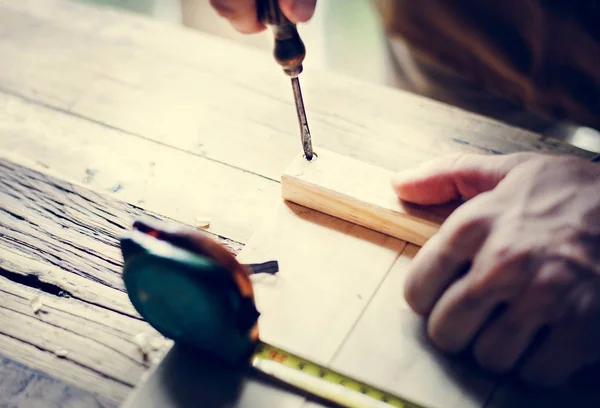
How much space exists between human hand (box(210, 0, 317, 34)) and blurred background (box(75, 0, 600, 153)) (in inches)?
40.2

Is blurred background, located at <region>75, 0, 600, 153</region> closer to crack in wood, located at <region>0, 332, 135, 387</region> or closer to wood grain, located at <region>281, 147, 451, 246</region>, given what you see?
wood grain, located at <region>281, 147, 451, 246</region>

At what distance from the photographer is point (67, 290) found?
2.81 feet

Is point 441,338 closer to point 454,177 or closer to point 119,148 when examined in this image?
point 454,177

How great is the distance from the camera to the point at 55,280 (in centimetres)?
87

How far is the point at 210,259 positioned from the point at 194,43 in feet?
2.42

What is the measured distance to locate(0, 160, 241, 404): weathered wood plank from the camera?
0.78 metres

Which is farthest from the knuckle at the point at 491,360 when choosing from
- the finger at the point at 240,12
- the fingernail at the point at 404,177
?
the finger at the point at 240,12

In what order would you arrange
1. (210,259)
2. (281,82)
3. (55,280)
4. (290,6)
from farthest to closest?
1. (281,82)
2. (55,280)
3. (290,6)
4. (210,259)

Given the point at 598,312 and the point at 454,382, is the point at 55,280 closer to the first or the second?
the point at 454,382

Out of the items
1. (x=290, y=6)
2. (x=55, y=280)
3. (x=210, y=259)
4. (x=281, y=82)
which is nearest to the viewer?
(x=210, y=259)

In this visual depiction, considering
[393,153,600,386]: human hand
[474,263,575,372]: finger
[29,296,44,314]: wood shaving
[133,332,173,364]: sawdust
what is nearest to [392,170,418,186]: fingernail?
[393,153,600,386]: human hand

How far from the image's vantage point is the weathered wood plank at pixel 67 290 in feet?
2.56

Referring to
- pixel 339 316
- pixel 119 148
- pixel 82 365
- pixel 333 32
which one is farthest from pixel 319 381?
pixel 333 32

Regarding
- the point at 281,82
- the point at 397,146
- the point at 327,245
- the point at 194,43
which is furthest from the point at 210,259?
the point at 194,43
